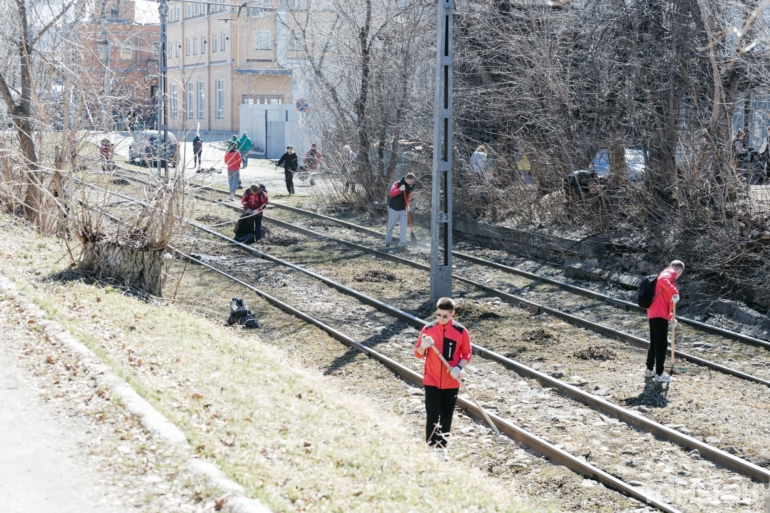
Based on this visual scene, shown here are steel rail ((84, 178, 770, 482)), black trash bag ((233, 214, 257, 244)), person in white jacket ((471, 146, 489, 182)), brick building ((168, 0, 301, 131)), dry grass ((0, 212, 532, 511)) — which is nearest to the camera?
dry grass ((0, 212, 532, 511))

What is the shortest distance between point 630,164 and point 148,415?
1512cm

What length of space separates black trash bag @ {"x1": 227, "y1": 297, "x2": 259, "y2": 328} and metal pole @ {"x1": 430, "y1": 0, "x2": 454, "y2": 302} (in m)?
3.36

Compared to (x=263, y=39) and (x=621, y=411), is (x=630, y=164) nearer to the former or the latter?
(x=621, y=411)

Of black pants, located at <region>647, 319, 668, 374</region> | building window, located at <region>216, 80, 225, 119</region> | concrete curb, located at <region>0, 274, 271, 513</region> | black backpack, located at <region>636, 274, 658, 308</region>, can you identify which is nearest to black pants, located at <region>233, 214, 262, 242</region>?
concrete curb, located at <region>0, 274, 271, 513</region>

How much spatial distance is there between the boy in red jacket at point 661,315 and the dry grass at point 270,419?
3638mm

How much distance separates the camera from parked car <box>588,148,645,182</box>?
19359 millimetres

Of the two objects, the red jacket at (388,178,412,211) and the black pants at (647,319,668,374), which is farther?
the red jacket at (388,178,412,211)

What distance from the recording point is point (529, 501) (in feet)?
24.7

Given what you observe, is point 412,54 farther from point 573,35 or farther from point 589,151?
point 589,151

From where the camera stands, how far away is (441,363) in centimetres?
816

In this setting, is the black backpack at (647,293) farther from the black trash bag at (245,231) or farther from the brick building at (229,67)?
the brick building at (229,67)

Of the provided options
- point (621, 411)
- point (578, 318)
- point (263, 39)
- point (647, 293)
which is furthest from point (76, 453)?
point (263, 39)

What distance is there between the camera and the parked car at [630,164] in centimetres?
1936

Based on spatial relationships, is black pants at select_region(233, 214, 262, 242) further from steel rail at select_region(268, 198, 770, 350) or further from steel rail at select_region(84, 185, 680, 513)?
steel rail at select_region(84, 185, 680, 513)
